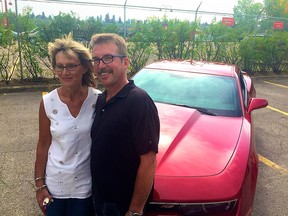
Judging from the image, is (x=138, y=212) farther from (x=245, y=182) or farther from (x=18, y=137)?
(x=18, y=137)

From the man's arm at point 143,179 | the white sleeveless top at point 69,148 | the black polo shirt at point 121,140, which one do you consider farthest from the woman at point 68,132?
the man's arm at point 143,179

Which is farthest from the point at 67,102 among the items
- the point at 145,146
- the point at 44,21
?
the point at 44,21

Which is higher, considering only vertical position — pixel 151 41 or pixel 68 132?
pixel 151 41

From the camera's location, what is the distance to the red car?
197 centimetres

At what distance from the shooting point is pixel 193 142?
8.53ft

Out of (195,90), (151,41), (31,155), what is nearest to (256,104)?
(195,90)

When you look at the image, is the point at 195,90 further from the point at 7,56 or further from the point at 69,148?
the point at 7,56

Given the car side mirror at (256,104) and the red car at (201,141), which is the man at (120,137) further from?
the car side mirror at (256,104)

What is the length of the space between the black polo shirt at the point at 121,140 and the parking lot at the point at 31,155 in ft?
5.32

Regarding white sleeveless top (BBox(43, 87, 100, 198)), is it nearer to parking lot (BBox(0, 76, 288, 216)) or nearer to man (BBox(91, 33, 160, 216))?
man (BBox(91, 33, 160, 216))

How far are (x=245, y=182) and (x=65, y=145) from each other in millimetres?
1343

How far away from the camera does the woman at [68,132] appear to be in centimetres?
174

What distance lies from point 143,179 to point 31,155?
3.04m

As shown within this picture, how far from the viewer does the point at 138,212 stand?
1.56 m
